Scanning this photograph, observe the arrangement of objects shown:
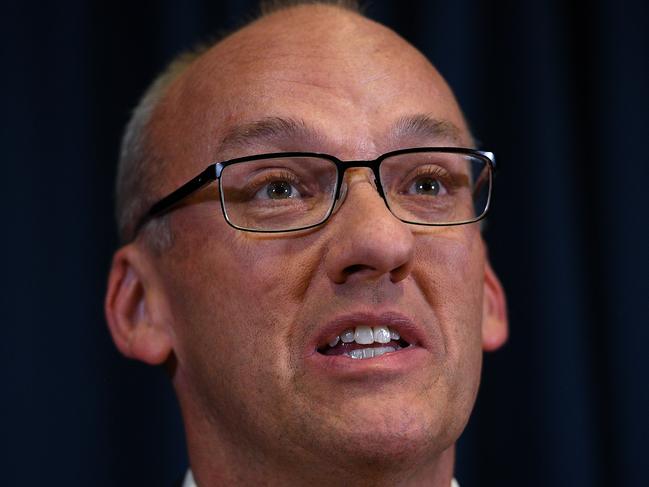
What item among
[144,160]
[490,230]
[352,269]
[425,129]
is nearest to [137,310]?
[144,160]

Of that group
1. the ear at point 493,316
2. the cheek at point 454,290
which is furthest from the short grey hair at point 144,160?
the ear at point 493,316

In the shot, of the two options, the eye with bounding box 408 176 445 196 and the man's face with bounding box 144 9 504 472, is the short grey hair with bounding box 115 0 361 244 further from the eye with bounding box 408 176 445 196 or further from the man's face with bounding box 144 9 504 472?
the eye with bounding box 408 176 445 196

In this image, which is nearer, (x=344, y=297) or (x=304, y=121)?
(x=344, y=297)

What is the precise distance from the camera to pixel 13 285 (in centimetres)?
193

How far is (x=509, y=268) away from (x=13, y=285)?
1.26 metres

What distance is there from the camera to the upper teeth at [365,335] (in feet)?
3.91

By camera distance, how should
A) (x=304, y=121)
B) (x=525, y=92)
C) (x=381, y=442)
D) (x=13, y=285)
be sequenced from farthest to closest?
(x=525, y=92)
(x=13, y=285)
(x=304, y=121)
(x=381, y=442)

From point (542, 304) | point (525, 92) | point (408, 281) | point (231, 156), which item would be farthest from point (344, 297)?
point (525, 92)

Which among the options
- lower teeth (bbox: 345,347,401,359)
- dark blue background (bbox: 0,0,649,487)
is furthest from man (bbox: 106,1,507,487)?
dark blue background (bbox: 0,0,649,487)

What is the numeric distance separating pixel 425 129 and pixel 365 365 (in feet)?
1.45

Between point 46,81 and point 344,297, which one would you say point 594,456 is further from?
point 46,81

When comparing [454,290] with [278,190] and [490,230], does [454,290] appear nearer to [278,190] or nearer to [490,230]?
[278,190]

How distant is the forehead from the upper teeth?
28 centimetres

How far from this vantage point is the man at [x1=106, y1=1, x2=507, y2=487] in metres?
1.18
